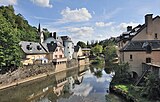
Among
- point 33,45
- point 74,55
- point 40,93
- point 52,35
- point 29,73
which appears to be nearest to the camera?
point 40,93

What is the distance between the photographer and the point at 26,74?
32.0 metres

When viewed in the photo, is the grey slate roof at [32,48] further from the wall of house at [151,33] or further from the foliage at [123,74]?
the wall of house at [151,33]

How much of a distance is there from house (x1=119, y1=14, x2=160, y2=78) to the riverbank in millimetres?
15900

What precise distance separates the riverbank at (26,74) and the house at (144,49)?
15900 millimetres

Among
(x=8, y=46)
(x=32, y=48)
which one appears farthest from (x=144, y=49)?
(x=32, y=48)

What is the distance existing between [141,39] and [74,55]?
149 ft

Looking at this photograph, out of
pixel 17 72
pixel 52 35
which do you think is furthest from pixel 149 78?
pixel 52 35

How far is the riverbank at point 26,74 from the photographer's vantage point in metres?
26.4

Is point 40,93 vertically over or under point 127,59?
under

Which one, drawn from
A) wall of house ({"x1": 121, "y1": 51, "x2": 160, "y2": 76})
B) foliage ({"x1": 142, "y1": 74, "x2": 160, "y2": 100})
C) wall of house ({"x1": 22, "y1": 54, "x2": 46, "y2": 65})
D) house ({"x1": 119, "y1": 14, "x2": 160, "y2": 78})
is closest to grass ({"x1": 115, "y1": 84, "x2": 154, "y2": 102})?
foliage ({"x1": 142, "y1": 74, "x2": 160, "y2": 100})

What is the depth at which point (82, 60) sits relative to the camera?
214 ft

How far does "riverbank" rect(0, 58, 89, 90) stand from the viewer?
26.4 meters

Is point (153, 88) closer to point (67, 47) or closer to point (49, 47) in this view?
point (49, 47)

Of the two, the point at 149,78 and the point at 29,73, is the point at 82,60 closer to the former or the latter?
the point at 29,73
